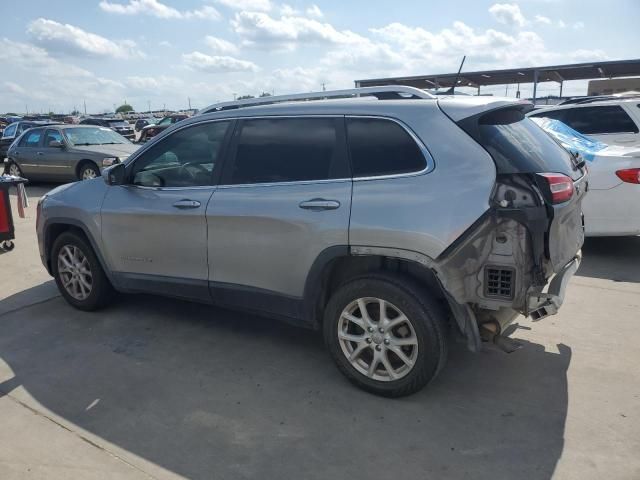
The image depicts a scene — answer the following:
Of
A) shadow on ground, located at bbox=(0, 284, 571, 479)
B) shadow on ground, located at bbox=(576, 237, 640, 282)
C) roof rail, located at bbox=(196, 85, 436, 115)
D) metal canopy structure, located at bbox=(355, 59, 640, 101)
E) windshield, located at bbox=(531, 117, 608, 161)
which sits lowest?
shadow on ground, located at bbox=(0, 284, 571, 479)

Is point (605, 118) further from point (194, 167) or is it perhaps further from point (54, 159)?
point (54, 159)

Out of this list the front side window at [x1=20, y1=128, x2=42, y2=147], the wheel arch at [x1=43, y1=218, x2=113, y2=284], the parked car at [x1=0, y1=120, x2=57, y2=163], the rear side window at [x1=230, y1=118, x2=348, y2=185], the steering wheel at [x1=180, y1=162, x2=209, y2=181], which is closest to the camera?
the rear side window at [x1=230, y1=118, x2=348, y2=185]

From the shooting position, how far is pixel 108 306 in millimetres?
5059

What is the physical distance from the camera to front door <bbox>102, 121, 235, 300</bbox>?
411cm

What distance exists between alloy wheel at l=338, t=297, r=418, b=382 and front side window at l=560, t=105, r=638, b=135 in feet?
21.1

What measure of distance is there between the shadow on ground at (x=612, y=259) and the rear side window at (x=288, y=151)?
3.66 meters

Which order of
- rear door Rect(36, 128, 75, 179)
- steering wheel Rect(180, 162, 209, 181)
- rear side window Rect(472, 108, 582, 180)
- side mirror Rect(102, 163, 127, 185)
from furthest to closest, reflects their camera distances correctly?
1. rear door Rect(36, 128, 75, 179)
2. side mirror Rect(102, 163, 127, 185)
3. steering wheel Rect(180, 162, 209, 181)
4. rear side window Rect(472, 108, 582, 180)

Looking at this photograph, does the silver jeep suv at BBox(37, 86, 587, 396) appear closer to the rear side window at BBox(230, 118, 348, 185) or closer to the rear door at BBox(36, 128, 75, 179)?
the rear side window at BBox(230, 118, 348, 185)

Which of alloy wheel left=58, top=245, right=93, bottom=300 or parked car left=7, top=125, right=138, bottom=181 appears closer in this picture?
alloy wheel left=58, top=245, right=93, bottom=300

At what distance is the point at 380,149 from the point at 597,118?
6407mm

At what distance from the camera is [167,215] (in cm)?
421

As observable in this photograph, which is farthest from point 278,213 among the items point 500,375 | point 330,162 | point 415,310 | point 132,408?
point 500,375

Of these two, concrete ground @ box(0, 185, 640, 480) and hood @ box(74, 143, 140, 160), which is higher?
hood @ box(74, 143, 140, 160)

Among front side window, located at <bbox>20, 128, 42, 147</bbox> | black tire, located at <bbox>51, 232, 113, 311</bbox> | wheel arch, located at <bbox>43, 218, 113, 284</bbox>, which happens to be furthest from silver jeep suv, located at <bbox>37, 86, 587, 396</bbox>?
front side window, located at <bbox>20, 128, 42, 147</bbox>
